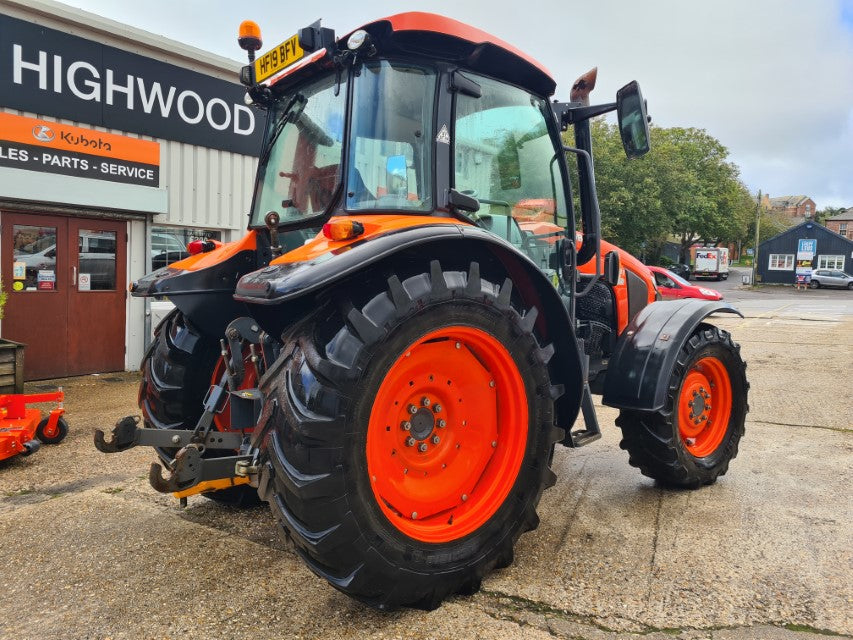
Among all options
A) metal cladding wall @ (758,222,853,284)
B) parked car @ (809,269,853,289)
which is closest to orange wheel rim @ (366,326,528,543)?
parked car @ (809,269,853,289)

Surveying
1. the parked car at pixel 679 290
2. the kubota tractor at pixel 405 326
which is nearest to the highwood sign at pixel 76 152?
the kubota tractor at pixel 405 326

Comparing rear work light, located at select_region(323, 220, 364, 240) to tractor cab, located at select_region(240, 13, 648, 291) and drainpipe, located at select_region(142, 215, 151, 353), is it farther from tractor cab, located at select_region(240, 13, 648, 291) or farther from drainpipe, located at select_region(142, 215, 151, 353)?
drainpipe, located at select_region(142, 215, 151, 353)

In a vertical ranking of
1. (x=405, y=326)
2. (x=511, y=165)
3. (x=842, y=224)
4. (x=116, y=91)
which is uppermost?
(x=842, y=224)

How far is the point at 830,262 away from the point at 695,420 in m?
53.7

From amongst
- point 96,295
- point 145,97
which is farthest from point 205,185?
point 96,295

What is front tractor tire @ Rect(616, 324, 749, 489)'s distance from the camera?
3.58m

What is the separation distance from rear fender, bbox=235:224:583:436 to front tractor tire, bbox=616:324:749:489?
2.49 feet

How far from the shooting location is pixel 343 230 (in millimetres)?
2252

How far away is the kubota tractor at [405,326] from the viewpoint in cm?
215

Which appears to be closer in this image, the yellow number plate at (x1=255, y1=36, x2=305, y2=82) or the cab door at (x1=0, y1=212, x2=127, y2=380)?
the yellow number plate at (x1=255, y1=36, x2=305, y2=82)

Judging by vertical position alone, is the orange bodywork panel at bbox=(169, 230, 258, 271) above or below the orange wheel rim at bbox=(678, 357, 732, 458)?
above

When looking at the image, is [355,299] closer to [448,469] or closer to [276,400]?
[276,400]

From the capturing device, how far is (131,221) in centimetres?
803

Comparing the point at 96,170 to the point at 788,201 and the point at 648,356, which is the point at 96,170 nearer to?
the point at 648,356
